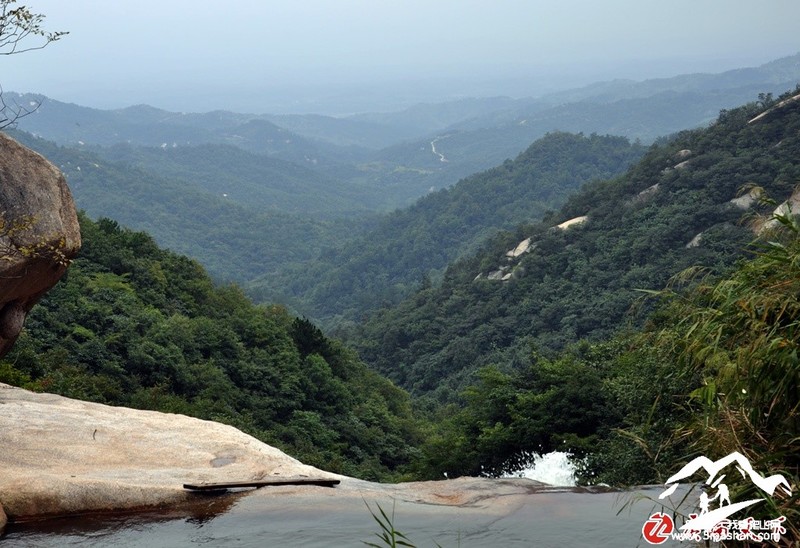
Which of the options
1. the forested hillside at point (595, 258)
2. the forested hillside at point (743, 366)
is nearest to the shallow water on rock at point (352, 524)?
the forested hillside at point (743, 366)

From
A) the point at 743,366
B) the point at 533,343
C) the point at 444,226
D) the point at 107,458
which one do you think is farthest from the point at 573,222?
the point at 743,366

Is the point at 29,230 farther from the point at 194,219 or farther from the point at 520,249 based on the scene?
the point at 194,219

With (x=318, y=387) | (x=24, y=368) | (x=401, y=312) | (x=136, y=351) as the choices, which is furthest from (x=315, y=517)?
(x=401, y=312)

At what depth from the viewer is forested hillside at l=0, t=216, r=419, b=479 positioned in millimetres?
18359

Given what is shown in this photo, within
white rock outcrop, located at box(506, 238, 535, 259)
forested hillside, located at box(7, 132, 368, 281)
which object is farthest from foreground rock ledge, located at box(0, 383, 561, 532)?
forested hillside, located at box(7, 132, 368, 281)

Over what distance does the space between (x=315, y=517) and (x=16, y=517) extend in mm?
2594

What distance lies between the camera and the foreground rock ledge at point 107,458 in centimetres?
737

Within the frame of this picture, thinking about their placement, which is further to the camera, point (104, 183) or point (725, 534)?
point (104, 183)

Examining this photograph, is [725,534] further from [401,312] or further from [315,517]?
[401,312]

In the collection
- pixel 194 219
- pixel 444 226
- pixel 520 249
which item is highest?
pixel 520 249

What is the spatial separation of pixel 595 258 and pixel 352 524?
37220 mm

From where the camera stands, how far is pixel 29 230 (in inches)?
331

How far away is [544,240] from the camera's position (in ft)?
156

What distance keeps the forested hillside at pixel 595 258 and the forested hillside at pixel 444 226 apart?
2948cm
